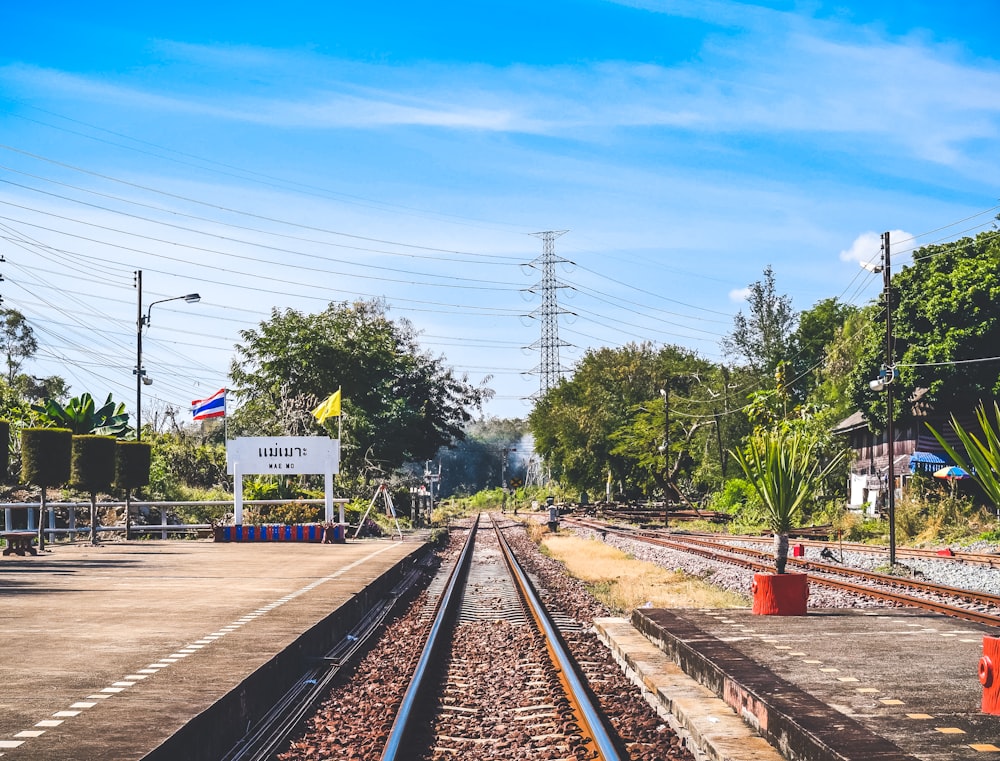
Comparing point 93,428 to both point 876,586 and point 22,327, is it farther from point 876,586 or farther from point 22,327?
point 22,327

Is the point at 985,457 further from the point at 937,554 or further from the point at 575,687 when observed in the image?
the point at 937,554

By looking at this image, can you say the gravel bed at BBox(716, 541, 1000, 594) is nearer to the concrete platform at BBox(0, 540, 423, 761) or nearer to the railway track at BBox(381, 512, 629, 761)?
the railway track at BBox(381, 512, 629, 761)

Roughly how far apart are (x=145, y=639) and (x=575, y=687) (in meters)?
5.07

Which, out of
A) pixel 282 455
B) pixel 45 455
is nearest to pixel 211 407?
pixel 282 455

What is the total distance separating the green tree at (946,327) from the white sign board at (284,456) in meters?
22.7

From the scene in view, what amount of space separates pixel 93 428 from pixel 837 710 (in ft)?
133

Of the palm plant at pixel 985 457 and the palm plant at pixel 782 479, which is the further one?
the palm plant at pixel 782 479

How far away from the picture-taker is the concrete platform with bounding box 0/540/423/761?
7.58m

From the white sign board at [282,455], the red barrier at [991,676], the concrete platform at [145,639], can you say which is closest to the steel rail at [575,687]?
the red barrier at [991,676]

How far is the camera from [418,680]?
10391 mm

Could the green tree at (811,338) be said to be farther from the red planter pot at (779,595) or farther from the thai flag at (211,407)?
the red planter pot at (779,595)

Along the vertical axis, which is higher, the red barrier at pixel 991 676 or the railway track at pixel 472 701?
the red barrier at pixel 991 676

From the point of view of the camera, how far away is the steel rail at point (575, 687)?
757cm

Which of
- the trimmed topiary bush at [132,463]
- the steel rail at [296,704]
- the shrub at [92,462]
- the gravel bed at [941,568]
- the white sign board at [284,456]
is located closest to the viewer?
the steel rail at [296,704]
